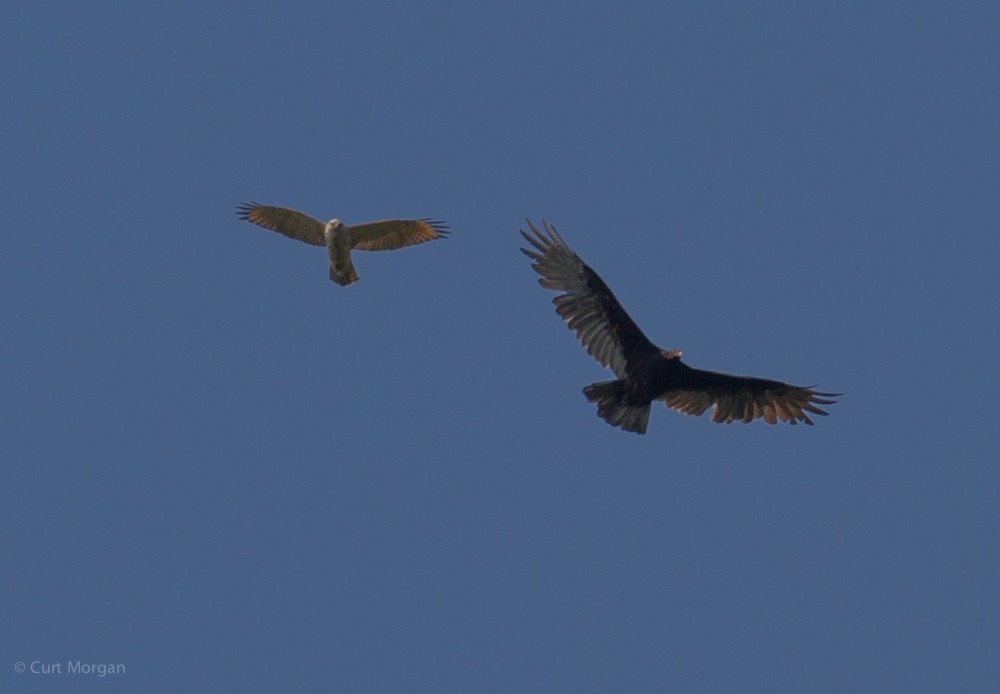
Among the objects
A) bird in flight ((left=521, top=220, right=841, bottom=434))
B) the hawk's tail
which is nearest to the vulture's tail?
bird in flight ((left=521, top=220, right=841, bottom=434))

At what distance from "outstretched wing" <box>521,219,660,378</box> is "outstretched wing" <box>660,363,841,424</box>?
1.09m

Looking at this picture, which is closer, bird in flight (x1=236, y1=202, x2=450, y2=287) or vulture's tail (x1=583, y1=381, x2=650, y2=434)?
vulture's tail (x1=583, y1=381, x2=650, y2=434)

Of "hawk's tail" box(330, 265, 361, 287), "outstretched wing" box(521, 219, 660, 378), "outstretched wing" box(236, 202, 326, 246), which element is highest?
"outstretched wing" box(236, 202, 326, 246)

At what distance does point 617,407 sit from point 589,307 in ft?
5.10

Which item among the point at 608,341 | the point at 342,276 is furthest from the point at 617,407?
the point at 342,276

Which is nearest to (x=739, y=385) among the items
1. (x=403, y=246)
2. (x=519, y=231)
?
(x=519, y=231)

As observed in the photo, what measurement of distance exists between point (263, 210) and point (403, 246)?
258 centimetres

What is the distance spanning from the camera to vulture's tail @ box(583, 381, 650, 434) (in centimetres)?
2005

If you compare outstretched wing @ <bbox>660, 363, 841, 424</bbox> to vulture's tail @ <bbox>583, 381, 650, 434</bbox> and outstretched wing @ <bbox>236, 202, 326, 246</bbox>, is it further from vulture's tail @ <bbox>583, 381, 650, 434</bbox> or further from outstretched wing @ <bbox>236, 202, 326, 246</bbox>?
outstretched wing @ <bbox>236, 202, 326, 246</bbox>

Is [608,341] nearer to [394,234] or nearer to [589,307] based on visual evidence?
[589,307]

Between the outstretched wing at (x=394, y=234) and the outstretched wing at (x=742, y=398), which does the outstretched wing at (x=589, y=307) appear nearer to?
the outstretched wing at (x=742, y=398)

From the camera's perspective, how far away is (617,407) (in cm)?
2023

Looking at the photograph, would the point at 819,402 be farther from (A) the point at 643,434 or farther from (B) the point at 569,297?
(B) the point at 569,297

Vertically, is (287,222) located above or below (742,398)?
above
